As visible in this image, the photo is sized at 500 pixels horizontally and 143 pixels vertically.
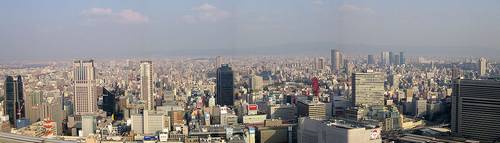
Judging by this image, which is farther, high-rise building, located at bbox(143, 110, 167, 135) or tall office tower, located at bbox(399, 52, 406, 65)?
tall office tower, located at bbox(399, 52, 406, 65)

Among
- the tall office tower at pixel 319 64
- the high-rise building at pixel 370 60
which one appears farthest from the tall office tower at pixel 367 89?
the tall office tower at pixel 319 64

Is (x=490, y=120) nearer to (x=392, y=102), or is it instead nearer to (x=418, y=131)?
(x=418, y=131)

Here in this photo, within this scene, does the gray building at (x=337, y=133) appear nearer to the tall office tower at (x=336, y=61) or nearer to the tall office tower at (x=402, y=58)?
the tall office tower at (x=336, y=61)

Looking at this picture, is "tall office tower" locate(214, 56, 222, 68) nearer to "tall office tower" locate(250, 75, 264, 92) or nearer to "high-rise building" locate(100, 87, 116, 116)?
"tall office tower" locate(250, 75, 264, 92)

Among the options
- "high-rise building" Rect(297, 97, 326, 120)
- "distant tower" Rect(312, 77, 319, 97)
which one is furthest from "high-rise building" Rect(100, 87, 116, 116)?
"distant tower" Rect(312, 77, 319, 97)

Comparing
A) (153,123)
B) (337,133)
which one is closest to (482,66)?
(337,133)
